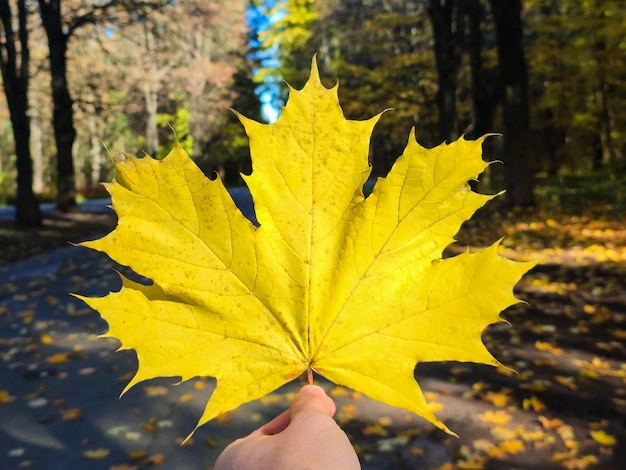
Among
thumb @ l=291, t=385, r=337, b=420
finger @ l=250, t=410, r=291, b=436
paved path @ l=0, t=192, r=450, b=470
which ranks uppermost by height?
thumb @ l=291, t=385, r=337, b=420

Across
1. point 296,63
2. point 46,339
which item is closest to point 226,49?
point 296,63

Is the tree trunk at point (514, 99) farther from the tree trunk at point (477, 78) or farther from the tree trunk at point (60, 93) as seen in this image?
the tree trunk at point (60, 93)

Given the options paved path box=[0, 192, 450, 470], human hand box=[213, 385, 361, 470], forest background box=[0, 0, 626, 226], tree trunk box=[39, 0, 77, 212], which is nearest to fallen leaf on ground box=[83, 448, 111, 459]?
paved path box=[0, 192, 450, 470]

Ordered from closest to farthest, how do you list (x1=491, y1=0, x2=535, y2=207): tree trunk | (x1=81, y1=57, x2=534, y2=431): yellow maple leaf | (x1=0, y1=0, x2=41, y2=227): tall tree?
1. (x1=81, y1=57, x2=534, y2=431): yellow maple leaf
2. (x1=491, y1=0, x2=535, y2=207): tree trunk
3. (x1=0, y1=0, x2=41, y2=227): tall tree

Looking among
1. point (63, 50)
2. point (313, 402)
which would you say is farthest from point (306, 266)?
point (63, 50)

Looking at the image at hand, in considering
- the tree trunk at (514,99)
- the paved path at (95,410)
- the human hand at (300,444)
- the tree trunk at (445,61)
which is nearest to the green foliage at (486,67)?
the tree trunk at (445,61)

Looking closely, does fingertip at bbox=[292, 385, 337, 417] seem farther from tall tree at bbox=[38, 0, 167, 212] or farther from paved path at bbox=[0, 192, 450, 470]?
tall tree at bbox=[38, 0, 167, 212]
